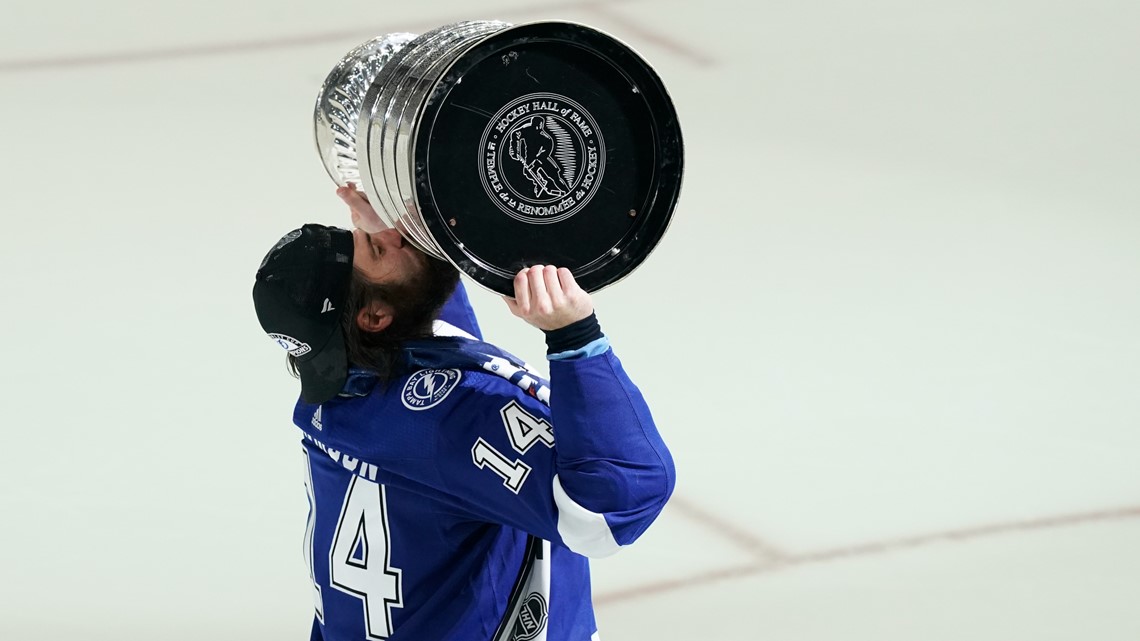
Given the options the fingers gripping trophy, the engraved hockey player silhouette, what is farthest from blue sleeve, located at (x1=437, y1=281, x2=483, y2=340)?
the engraved hockey player silhouette

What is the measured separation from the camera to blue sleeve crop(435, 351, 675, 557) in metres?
1.83

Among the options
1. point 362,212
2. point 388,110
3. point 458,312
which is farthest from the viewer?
point 458,312

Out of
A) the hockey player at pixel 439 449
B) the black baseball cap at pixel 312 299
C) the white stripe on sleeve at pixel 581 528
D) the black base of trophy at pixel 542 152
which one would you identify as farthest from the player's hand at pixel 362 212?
the white stripe on sleeve at pixel 581 528

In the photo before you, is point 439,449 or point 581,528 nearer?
point 581,528

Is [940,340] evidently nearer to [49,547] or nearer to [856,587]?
[856,587]

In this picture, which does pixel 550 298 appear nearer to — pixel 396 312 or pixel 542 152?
pixel 542 152

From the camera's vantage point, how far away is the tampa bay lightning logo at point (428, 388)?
2.05 metres

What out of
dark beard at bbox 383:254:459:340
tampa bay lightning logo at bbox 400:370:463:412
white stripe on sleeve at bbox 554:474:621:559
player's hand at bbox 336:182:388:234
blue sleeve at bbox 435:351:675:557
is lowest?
Result: white stripe on sleeve at bbox 554:474:621:559

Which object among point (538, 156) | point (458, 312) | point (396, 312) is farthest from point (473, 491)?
point (458, 312)

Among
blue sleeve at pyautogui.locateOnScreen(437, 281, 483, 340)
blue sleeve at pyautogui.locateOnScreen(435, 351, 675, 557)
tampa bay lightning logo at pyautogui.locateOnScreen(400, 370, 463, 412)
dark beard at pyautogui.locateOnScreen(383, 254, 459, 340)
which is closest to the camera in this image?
blue sleeve at pyautogui.locateOnScreen(435, 351, 675, 557)

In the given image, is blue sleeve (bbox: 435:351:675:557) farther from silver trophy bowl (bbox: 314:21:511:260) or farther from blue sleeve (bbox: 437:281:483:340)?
blue sleeve (bbox: 437:281:483:340)

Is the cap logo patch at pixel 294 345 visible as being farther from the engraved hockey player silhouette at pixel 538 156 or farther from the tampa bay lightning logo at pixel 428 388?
the engraved hockey player silhouette at pixel 538 156

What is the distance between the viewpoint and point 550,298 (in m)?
1.85

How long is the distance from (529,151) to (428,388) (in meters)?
0.36
